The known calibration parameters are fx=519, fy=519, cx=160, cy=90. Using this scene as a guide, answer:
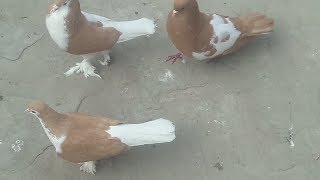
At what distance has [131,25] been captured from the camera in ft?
13.6

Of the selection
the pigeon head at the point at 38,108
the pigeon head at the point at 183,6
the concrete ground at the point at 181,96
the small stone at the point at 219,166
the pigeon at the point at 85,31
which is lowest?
the small stone at the point at 219,166

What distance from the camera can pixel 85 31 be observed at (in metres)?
3.93

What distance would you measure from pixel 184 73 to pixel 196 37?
0.46 meters

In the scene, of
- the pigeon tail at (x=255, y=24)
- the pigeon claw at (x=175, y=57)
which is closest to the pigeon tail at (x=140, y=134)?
the pigeon claw at (x=175, y=57)

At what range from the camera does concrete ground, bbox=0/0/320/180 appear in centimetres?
385

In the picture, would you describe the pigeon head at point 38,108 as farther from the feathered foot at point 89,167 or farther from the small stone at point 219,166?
the small stone at point 219,166

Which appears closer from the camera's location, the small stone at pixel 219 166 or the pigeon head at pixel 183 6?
the pigeon head at pixel 183 6

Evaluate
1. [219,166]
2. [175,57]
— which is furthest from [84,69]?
[219,166]

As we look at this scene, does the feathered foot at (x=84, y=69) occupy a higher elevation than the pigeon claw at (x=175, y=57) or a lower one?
lower

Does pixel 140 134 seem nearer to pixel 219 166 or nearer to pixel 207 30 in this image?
pixel 219 166

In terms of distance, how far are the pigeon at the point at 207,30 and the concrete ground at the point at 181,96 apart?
24 cm

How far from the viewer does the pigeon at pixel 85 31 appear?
3.78 meters

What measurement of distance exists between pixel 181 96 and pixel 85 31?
920 mm

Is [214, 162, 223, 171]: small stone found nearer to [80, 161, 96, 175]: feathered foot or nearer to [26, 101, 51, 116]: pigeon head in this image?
[80, 161, 96, 175]: feathered foot
